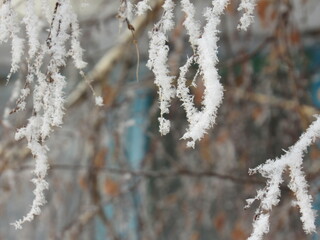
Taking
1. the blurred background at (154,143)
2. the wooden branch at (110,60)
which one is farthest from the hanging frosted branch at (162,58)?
the wooden branch at (110,60)

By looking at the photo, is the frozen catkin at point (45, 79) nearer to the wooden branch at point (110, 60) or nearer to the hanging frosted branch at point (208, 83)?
the hanging frosted branch at point (208, 83)

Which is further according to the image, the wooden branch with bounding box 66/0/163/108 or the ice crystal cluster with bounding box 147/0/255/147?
the wooden branch with bounding box 66/0/163/108

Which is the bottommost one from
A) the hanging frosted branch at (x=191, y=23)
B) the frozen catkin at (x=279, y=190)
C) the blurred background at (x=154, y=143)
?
the frozen catkin at (x=279, y=190)

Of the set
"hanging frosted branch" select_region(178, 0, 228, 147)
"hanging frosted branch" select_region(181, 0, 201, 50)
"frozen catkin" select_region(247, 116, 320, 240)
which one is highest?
"hanging frosted branch" select_region(181, 0, 201, 50)

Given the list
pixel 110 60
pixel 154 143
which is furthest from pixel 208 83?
pixel 154 143

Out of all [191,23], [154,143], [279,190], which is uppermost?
[154,143]

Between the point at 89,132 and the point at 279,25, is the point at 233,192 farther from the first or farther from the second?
the point at 279,25

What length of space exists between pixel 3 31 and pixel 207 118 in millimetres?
215

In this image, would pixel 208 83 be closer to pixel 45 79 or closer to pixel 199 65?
pixel 199 65

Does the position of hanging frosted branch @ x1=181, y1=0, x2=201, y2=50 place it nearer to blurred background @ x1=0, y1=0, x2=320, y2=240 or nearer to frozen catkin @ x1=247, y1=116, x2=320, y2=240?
frozen catkin @ x1=247, y1=116, x2=320, y2=240

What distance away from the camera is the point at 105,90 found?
6.43 feet

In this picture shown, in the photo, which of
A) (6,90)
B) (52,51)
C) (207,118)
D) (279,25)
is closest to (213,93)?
(207,118)

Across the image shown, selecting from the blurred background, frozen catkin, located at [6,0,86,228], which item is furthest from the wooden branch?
frozen catkin, located at [6,0,86,228]

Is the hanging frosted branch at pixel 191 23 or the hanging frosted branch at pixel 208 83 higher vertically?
the hanging frosted branch at pixel 191 23
